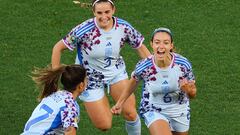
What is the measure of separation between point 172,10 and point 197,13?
52 centimetres

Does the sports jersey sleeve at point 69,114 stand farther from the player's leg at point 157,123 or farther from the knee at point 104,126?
the knee at point 104,126

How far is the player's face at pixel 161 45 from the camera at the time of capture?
Result: 379 inches

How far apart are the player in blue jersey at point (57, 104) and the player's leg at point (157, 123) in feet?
4.64

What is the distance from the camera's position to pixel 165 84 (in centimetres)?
978

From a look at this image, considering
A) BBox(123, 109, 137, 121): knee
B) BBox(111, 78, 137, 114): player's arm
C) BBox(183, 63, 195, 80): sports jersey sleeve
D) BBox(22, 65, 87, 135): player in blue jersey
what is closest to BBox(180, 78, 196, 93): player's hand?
BBox(183, 63, 195, 80): sports jersey sleeve

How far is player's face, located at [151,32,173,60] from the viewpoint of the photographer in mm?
9625

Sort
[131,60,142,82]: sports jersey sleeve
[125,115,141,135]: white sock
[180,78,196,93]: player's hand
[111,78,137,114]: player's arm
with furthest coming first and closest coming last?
[125,115,141,135]: white sock
[111,78,137,114]: player's arm
[131,60,142,82]: sports jersey sleeve
[180,78,196,93]: player's hand

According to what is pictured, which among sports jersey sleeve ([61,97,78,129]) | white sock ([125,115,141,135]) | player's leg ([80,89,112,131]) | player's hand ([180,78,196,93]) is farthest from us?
white sock ([125,115,141,135])

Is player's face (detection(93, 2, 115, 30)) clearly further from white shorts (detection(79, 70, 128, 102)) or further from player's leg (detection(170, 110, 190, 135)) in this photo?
player's leg (detection(170, 110, 190, 135))

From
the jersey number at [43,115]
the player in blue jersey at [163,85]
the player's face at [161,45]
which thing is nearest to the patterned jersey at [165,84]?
the player in blue jersey at [163,85]

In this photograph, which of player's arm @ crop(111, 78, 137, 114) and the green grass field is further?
the green grass field

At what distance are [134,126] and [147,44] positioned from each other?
4.11 m

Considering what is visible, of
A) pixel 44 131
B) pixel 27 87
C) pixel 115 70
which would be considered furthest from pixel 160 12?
pixel 44 131

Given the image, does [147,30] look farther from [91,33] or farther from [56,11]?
[91,33]
